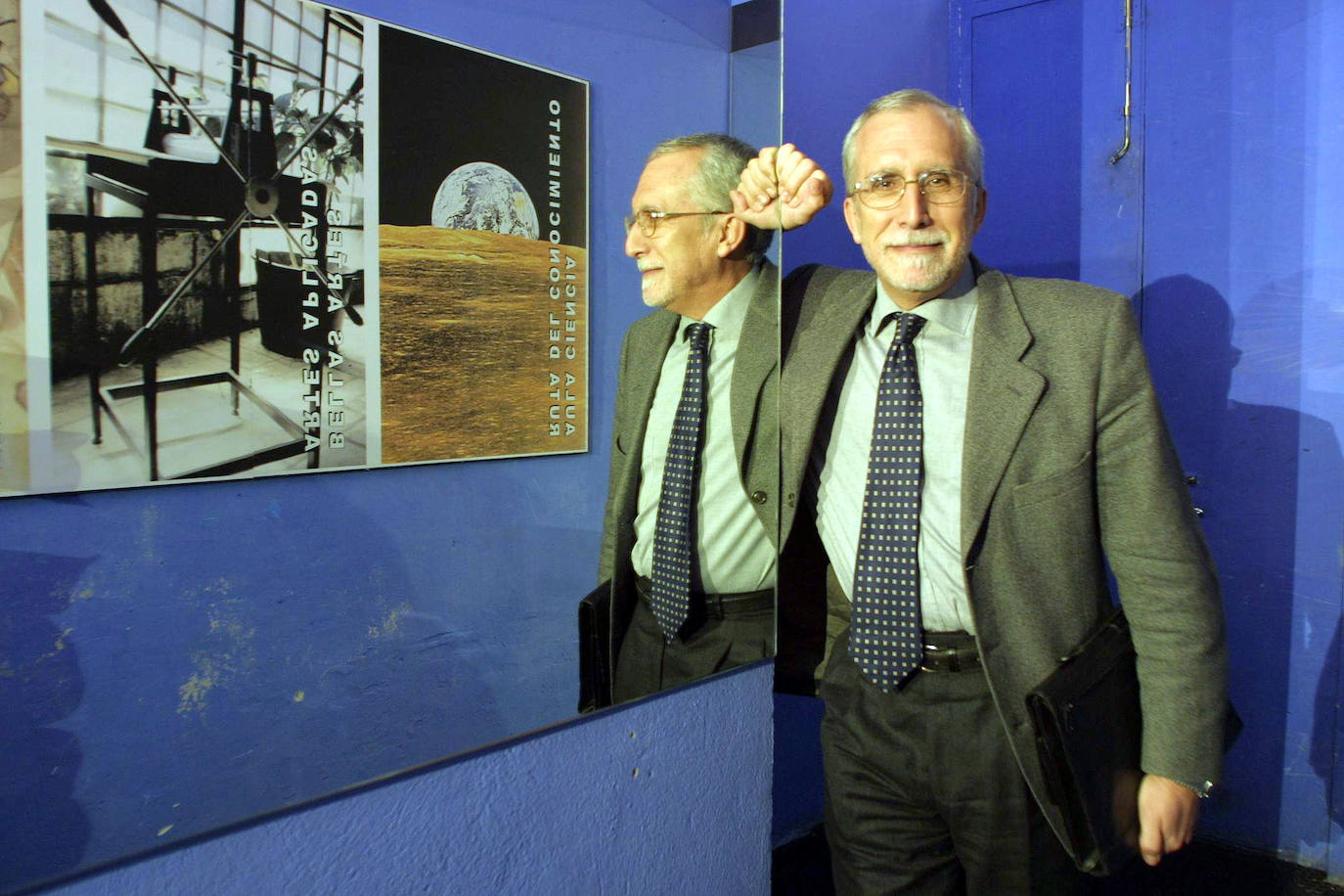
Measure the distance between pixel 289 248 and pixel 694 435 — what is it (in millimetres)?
Result: 723

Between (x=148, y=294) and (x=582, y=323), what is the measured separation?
0.58m

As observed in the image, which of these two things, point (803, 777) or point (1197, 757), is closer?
point (1197, 757)

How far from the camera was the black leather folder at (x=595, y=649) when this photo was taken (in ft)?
4.58

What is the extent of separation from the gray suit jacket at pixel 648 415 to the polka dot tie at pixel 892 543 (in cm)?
21

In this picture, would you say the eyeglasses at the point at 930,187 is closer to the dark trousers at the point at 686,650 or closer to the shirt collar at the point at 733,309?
the shirt collar at the point at 733,309

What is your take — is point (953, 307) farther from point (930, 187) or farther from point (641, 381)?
point (641, 381)

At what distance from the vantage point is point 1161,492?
1328mm

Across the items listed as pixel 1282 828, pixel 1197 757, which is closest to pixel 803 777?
pixel 1282 828

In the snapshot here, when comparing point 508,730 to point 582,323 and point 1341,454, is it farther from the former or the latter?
point 1341,454

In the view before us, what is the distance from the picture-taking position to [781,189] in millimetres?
1665

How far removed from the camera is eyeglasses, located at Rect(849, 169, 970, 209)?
146cm

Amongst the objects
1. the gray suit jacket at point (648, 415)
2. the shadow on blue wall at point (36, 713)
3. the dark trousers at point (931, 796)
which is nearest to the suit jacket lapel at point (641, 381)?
the gray suit jacket at point (648, 415)

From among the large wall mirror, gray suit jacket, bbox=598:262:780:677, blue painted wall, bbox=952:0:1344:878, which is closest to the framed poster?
the large wall mirror

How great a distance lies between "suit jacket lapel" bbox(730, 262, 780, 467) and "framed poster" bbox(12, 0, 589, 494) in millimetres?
352
